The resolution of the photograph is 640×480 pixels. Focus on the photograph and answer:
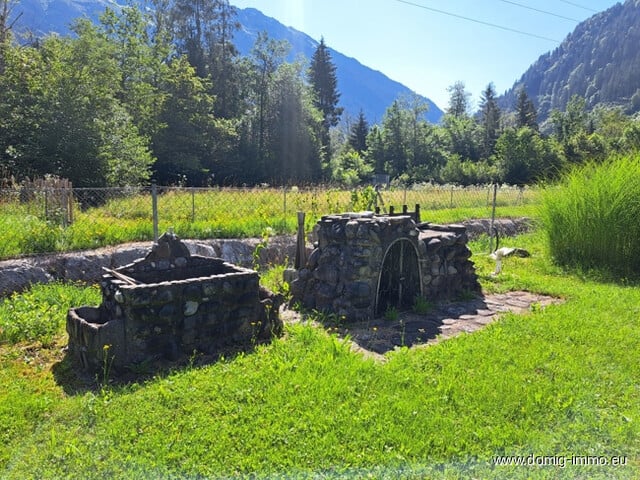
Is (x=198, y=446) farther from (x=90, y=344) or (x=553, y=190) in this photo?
(x=553, y=190)

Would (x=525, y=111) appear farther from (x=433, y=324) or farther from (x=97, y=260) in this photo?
(x=97, y=260)

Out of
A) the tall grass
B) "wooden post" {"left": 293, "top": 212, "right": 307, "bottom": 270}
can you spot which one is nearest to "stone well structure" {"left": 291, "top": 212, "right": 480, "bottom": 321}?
"wooden post" {"left": 293, "top": 212, "right": 307, "bottom": 270}

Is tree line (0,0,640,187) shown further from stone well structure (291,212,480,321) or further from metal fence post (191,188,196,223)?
stone well structure (291,212,480,321)

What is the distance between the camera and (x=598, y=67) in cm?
15750

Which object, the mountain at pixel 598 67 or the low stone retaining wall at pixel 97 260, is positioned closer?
the low stone retaining wall at pixel 97 260

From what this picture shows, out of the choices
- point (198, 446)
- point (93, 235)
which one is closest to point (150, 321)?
point (198, 446)

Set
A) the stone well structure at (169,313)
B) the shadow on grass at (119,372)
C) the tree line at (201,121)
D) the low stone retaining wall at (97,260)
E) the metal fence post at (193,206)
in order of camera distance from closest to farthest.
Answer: the shadow on grass at (119,372)
the stone well structure at (169,313)
the low stone retaining wall at (97,260)
the metal fence post at (193,206)
the tree line at (201,121)

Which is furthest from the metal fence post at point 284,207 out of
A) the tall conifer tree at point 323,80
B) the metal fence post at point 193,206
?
the tall conifer tree at point 323,80

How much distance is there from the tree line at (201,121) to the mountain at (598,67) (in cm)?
9415

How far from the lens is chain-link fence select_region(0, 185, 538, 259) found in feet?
26.0

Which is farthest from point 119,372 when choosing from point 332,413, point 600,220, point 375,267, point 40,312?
point 600,220

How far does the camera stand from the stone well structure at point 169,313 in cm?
417

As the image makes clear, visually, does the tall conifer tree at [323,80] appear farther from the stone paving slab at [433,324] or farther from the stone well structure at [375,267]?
the stone paving slab at [433,324]

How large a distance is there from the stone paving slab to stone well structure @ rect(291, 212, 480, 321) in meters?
0.34
